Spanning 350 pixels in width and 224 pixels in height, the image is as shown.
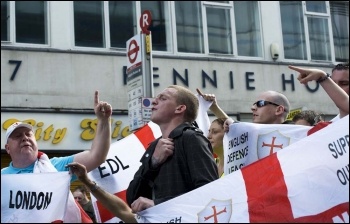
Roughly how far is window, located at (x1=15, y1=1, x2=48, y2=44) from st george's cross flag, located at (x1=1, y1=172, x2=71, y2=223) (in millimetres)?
10127

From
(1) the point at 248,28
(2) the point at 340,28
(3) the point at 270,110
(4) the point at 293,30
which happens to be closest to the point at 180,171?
(3) the point at 270,110

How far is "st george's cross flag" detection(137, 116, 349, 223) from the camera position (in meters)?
4.21

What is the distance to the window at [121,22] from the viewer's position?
15648 millimetres

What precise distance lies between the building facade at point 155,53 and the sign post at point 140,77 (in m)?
3.72

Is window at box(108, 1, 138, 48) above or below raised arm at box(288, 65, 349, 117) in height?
above

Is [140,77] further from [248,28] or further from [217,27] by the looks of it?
[248,28]

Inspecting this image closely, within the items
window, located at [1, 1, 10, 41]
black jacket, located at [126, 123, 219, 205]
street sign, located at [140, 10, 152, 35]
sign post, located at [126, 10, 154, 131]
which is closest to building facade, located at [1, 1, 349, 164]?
window, located at [1, 1, 10, 41]

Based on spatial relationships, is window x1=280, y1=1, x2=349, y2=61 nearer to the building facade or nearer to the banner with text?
the building facade

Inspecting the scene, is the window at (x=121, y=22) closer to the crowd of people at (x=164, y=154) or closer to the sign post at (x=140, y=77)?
the sign post at (x=140, y=77)

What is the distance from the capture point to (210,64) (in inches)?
642

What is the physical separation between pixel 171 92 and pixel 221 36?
1179 centimetres

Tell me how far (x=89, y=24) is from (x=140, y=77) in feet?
16.7

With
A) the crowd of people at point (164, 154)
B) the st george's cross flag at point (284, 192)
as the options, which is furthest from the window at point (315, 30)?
the st george's cross flag at point (284, 192)

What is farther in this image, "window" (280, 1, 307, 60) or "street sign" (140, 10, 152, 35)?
"window" (280, 1, 307, 60)
